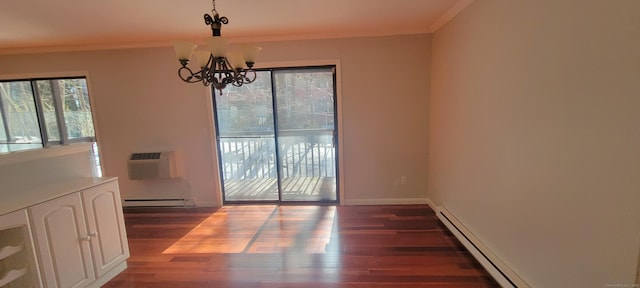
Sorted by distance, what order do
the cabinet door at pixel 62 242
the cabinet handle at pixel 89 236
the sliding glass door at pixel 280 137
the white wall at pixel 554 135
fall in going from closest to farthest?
the white wall at pixel 554 135, the cabinet door at pixel 62 242, the cabinet handle at pixel 89 236, the sliding glass door at pixel 280 137

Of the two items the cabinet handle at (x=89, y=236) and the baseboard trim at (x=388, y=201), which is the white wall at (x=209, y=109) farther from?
the cabinet handle at (x=89, y=236)

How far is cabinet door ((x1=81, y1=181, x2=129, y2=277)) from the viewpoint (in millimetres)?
2068

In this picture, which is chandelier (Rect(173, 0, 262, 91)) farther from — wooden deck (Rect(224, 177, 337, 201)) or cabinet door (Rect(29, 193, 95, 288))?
wooden deck (Rect(224, 177, 337, 201))

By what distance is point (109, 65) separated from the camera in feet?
11.6

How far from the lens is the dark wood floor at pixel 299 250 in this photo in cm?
213

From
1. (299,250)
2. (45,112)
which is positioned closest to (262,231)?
(299,250)

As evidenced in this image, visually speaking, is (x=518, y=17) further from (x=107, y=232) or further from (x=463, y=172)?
(x=107, y=232)

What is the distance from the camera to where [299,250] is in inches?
100

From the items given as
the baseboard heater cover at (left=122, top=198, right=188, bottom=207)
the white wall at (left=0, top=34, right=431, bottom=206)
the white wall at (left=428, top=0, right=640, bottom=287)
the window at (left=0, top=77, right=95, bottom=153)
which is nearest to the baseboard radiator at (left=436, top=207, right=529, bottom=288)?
the white wall at (left=428, top=0, right=640, bottom=287)

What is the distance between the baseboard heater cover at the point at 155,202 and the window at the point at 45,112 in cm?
109

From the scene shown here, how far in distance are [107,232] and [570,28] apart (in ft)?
11.7

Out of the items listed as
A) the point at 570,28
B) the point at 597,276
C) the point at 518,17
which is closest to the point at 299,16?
the point at 518,17

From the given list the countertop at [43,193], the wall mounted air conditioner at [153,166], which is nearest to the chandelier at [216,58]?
the countertop at [43,193]

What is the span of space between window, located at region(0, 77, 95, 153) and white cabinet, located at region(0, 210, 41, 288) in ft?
8.41
